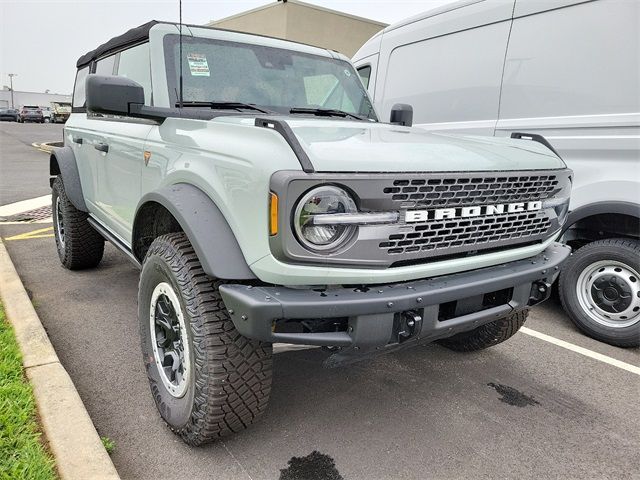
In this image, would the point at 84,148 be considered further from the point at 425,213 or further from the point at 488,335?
the point at 488,335

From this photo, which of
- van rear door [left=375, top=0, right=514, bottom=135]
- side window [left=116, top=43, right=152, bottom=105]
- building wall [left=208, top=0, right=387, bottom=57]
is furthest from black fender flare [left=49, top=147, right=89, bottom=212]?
building wall [left=208, top=0, right=387, bottom=57]

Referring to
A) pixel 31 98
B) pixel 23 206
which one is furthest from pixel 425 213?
pixel 31 98

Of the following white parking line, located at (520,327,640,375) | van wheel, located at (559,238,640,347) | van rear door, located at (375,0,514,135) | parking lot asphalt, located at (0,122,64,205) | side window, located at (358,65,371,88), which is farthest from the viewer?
parking lot asphalt, located at (0,122,64,205)

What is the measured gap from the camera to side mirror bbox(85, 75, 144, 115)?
8.48ft

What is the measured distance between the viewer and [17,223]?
6820mm

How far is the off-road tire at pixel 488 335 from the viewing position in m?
3.17

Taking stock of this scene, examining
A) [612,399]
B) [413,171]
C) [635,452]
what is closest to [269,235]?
[413,171]

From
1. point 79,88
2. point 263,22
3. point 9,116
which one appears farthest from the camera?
point 9,116

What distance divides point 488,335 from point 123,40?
10.6 ft

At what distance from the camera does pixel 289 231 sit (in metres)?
1.81

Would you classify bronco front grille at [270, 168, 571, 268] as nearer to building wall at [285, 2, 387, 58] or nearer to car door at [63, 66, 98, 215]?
car door at [63, 66, 98, 215]

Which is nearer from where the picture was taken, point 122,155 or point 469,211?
point 469,211

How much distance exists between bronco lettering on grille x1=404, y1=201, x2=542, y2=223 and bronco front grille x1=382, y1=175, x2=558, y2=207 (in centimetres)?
2

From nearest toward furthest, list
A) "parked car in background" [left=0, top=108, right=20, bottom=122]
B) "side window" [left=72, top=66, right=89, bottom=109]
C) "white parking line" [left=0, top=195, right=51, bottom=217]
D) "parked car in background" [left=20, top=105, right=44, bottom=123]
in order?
"side window" [left=72, top=66, right=89, bottom=109] → "white parking line" [left=0, top=195, right=51, bottom=217] → "parked car in background" [left=20, top=105, right=44, bottom=123] → "parked car in background" [left=0, top=108, right=20, bottom=122]
